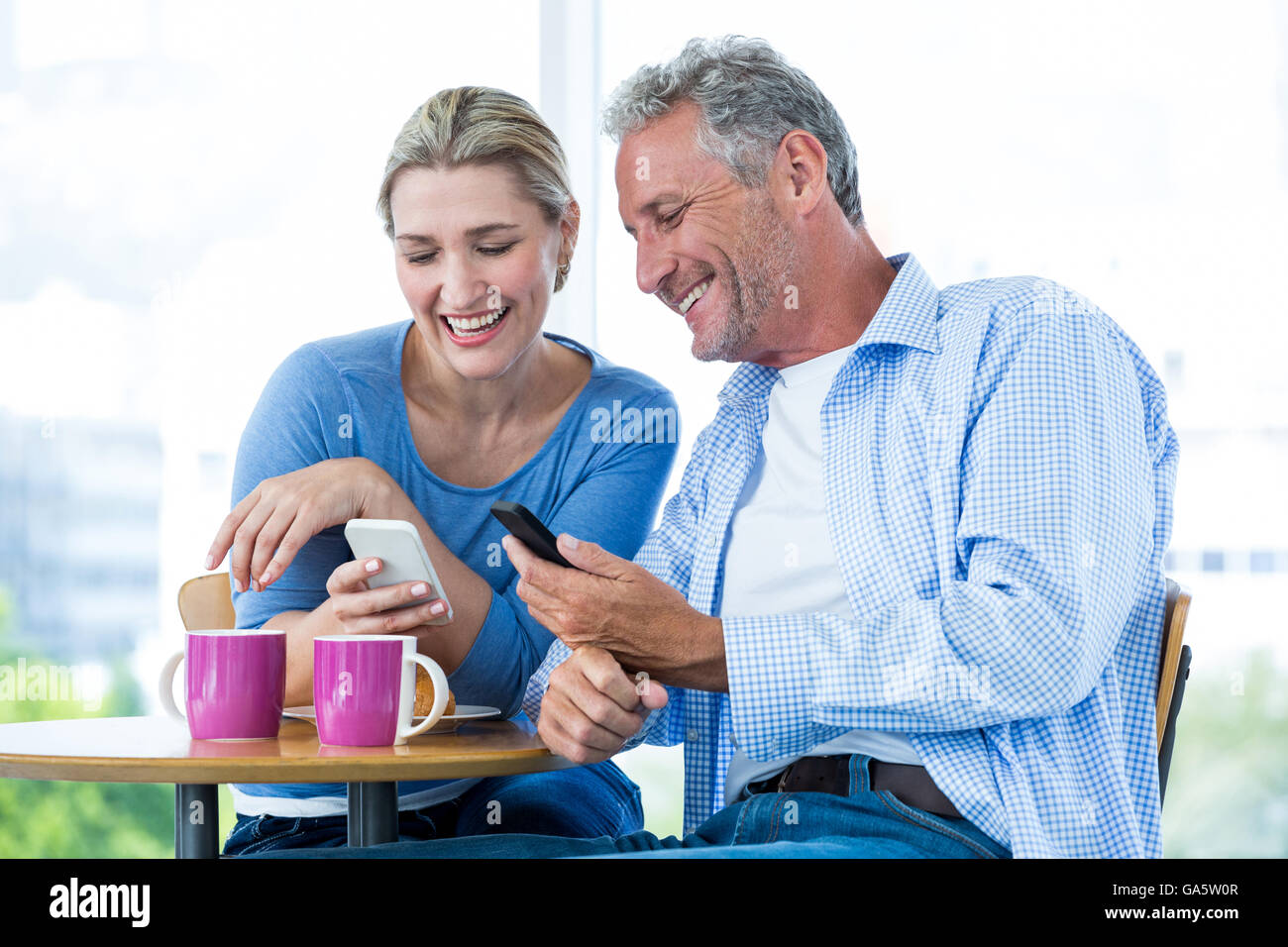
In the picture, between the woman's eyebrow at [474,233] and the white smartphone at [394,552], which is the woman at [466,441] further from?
the white smartphone at [394,552]

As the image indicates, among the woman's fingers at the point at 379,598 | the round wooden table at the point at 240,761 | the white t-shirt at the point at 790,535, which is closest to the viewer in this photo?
the round wooden table at the point at 240,761

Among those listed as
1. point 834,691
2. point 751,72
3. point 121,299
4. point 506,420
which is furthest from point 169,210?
point 834,691

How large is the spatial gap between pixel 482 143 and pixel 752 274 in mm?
413

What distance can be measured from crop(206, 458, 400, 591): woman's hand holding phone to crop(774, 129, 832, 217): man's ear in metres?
0.66

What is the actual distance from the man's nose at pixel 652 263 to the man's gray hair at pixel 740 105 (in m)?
0.13

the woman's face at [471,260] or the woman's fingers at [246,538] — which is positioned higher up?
the woman's face at [471,260]

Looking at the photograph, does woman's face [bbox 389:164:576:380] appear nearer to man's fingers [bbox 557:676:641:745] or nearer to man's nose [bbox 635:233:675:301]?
man's nose [bbox 635:233:675:301]

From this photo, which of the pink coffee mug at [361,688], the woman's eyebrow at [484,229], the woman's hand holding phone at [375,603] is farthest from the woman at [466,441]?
the pink coffee mug at [361,688]

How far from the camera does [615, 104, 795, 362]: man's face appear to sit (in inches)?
56.4

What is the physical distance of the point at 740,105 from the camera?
4.73 feet

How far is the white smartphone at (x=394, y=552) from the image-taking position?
1.11m

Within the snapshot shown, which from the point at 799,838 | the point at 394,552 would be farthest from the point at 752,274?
the point at 799,838

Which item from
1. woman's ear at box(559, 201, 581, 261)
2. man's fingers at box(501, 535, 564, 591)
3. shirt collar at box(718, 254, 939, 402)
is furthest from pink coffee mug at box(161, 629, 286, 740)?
woman's ear at box(559, 201, 581, 261)

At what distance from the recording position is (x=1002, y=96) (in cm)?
250
